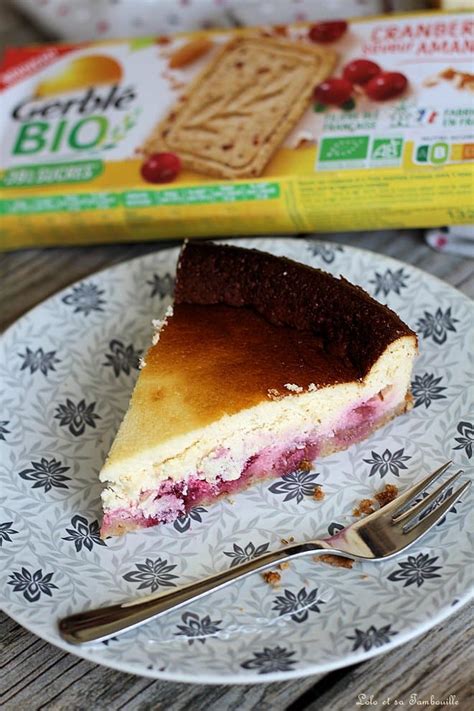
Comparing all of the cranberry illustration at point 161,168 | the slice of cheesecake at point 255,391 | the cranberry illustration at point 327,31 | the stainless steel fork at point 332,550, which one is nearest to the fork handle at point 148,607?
the stainless steel fork at point 332,550

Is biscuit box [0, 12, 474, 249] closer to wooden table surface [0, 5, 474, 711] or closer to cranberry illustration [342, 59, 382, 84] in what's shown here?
cranberry illustration [342, 59, 382, 84]

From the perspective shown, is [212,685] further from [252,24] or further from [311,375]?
[252,24]

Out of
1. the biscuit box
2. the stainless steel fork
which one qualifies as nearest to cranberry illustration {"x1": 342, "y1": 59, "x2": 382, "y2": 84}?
the biscuit box

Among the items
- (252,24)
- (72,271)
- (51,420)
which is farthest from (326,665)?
(252,24)

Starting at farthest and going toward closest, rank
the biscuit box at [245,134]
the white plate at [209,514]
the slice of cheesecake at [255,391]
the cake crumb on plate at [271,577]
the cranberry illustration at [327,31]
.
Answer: the cranberry illustration at [327,31]
the biscuit box at [245,134]
the slice of cheesecake at [255,391]
the cake crumb on plate at [271,577]
the white plate at [209,514]

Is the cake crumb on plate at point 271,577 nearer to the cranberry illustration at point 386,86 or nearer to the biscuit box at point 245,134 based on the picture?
the biscuit box at point 245,134

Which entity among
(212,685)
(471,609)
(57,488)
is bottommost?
(471,609)
